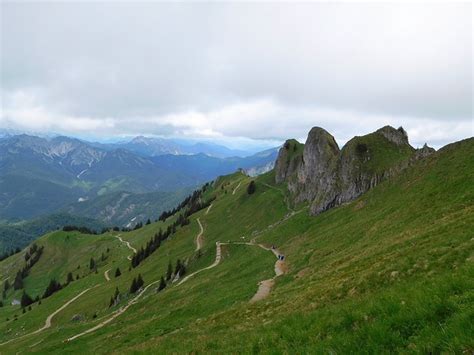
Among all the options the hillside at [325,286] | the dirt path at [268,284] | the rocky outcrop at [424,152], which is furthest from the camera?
the rocky outcrop at [424,152]

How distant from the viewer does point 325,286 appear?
28484mm

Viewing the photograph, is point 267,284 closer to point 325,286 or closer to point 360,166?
point 325,286

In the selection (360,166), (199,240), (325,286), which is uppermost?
(360,166)

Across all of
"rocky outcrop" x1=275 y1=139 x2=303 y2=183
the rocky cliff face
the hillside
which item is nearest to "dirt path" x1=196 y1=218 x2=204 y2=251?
the hillside

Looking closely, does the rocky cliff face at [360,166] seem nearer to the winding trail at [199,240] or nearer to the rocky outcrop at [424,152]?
the rocky outcrop at [424,152]

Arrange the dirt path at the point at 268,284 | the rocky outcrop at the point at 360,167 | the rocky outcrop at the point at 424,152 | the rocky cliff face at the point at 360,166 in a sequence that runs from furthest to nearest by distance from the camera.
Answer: the rocky outcrop at the point at 360,167 < the rocky cliff face at the point at 360,166 < the rocky outcrop at the point at 424,152 < the dirt path at the point at 268,284

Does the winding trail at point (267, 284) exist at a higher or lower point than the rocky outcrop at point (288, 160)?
lower

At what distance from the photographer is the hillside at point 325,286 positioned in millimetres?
12445

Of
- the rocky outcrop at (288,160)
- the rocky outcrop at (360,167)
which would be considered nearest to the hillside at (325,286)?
the rocky outcrop at (360,167)

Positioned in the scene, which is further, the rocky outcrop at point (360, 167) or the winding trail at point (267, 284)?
the rocky outcrop at point (360, 167)

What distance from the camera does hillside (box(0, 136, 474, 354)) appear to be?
12445 mm

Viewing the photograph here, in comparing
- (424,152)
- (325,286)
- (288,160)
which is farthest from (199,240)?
(325,286)

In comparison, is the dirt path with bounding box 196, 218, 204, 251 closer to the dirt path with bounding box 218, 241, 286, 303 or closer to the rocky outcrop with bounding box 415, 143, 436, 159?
the dirt path with bounding box 218, 241, 286, 303

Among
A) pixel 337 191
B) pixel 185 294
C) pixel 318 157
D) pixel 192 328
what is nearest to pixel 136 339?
pixel 192 328
